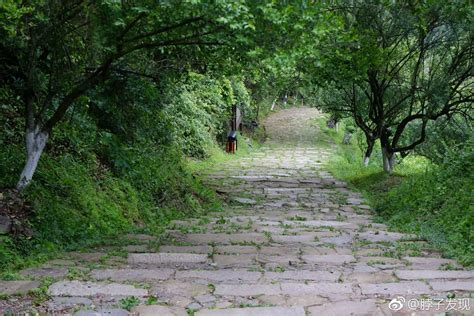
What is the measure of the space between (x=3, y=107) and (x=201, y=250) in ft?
10.2

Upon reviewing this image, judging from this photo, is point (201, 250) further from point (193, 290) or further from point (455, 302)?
point (455, 302)

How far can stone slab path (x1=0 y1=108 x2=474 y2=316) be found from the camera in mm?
3404

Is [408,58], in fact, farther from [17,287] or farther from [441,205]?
[17,287]

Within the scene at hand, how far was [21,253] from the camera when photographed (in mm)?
4508

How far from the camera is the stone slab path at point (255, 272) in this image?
3.40m

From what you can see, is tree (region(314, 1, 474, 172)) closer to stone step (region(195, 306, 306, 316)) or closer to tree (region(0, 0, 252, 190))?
tree (region(0, 0, 252, 190))

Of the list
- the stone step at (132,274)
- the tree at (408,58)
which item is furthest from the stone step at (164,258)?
the tree at (408,58)

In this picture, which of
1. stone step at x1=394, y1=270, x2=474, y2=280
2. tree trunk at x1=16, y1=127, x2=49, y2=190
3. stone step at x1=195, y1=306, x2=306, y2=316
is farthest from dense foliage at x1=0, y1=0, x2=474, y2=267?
stone step at x1=195, y1=306, x2=306, y2=316

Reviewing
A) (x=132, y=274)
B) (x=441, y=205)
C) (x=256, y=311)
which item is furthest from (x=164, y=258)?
(x=441, y=205)

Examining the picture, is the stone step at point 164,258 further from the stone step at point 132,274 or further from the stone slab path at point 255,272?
the stone step at point 132,274

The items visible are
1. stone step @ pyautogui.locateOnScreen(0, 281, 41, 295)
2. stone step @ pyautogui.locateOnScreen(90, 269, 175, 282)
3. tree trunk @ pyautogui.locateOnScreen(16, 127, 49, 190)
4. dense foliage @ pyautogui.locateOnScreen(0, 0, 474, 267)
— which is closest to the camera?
stone step @ pyautogui.locateOnScreen(0, 281, 41, 295)

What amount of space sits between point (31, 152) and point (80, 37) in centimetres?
129

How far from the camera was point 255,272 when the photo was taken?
4.32m

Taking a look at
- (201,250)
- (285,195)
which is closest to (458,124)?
(285,195)
